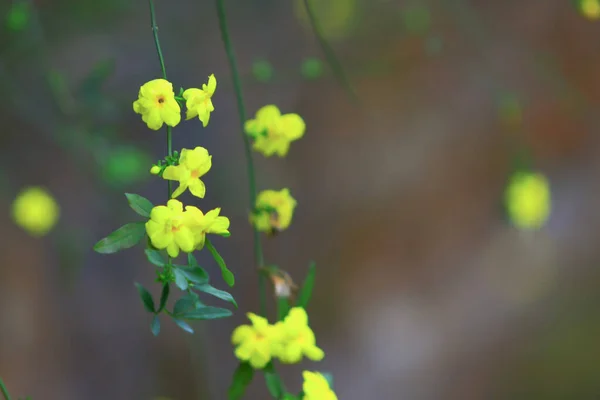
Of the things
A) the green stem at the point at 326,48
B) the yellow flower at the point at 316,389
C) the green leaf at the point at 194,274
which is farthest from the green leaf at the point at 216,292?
the green stem at the point at 326,48

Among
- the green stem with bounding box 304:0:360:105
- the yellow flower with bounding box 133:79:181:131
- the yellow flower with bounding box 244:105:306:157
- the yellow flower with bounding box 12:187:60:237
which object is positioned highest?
the green stem with bounding box 304:0:360:105

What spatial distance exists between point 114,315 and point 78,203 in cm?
25

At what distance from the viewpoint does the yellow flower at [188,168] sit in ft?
1.40

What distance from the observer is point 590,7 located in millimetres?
737

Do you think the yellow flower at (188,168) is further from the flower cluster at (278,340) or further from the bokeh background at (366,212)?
the bokeh background at (366,212)

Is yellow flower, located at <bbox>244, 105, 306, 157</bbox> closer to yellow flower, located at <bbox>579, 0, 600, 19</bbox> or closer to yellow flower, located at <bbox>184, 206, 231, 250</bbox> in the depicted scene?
yellow flower, located at <bbox>184, 206, 231, 250</bbox>

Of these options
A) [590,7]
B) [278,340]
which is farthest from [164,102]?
[590,7]

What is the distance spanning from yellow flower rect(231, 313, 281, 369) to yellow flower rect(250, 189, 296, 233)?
107 mm

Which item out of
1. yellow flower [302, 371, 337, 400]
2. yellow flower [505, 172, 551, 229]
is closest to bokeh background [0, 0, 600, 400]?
yellow flower [505, 172, 551, 229]

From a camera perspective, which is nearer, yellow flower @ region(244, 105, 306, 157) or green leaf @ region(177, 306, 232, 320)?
green leaf @ region(177, 306, 232, 320)

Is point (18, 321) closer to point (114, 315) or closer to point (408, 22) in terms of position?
point (114, 315)

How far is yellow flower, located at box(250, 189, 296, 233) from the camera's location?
23.8 inches

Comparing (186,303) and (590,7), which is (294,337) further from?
(590,7)

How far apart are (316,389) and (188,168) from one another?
0.21 meters
